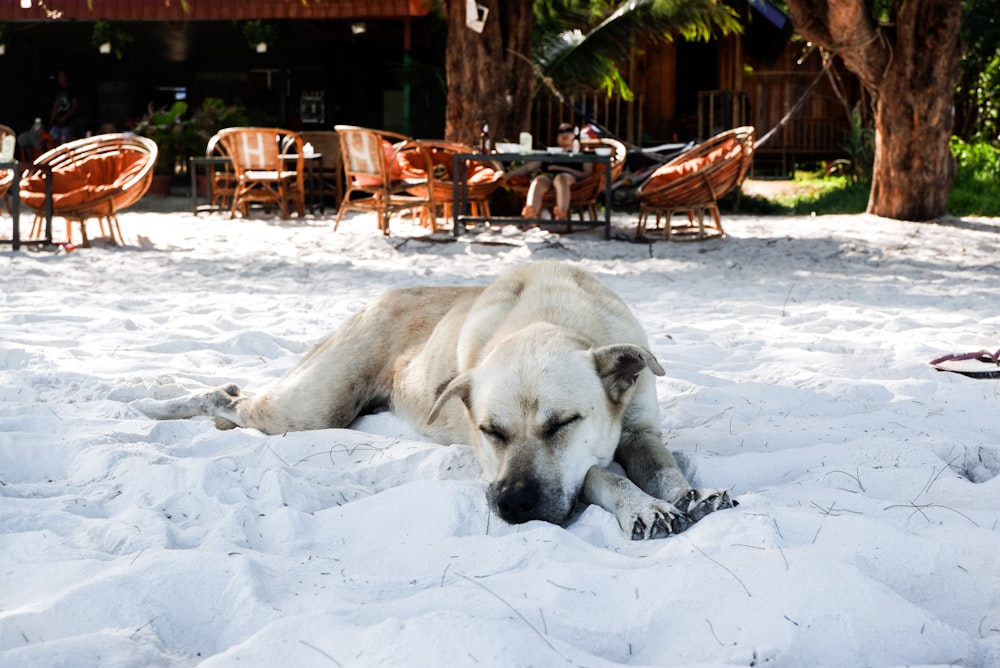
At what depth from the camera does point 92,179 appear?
1135cm

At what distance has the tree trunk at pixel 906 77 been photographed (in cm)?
1146

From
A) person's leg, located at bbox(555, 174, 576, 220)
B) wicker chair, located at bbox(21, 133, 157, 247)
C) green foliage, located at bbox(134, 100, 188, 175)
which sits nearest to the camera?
wicker chair, located at bbox(21, 133, 157, 247)

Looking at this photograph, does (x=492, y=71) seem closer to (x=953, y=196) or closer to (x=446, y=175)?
(x=446, y=175)

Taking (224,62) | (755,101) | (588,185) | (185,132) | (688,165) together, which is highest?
(224,62)

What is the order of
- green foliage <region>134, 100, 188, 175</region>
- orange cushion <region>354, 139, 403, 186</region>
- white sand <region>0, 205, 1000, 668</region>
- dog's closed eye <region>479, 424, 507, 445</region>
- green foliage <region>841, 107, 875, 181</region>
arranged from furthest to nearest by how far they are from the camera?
1. green foliage <region>134, 100, 188, 175</region>
2. green foliage <region>841, 107, 875, 181</region>
3. orange cushion <region>354, 139, 403, 186</region>
4. dog's closed eye <region>479, 424, 507, 445</region>
5. white sand <region>0, 205, 1000, 668</region>

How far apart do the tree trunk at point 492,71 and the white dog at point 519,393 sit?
883cm

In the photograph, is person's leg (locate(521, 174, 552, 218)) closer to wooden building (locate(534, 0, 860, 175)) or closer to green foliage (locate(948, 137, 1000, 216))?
green foliage (locate(948, 137, 1000, 216))

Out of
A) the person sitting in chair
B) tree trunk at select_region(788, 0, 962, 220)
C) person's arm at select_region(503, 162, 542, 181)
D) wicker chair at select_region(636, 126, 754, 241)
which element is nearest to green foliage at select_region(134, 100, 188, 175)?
person's arm at select_region(503, 162, 542, 181)

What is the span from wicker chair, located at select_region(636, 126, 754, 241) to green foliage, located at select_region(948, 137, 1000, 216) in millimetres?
3450

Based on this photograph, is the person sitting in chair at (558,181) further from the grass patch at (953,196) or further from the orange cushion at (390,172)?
the grass patch at (953,196)

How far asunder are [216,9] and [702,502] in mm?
16785

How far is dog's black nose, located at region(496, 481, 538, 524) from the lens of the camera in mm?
2807

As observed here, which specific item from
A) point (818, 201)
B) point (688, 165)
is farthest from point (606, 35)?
point (688, 165)

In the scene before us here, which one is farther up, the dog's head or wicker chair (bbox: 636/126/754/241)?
wicker chair (bbox: 636/126/754/241)
